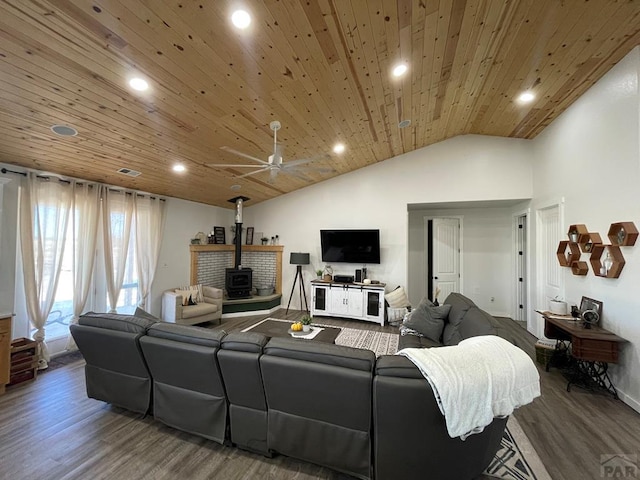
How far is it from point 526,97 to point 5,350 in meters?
6.97

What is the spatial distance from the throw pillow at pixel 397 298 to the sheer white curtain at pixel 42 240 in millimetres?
5244

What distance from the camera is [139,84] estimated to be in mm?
2330

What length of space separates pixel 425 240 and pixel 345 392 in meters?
5.50

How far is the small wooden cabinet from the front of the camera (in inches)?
110

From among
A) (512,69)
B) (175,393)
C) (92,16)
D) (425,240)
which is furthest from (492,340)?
(425,240)

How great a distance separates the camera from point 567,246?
3.73m

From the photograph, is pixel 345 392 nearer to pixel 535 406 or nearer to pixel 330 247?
pixel 535 406

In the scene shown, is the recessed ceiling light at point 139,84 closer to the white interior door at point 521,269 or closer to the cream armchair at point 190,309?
the cream armchair at point 190,309

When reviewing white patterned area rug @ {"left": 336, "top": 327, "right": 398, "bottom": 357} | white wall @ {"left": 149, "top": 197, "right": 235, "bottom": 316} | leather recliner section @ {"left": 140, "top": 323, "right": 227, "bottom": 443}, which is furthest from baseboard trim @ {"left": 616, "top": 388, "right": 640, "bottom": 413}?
white wall @ {"left": 149, "top": 197, "right": 235, "bottom": 316}

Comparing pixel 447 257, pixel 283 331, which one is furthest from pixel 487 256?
pixel 283 331

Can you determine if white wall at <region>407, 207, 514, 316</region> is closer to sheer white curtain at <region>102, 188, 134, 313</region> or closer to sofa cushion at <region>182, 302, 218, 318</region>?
sofa cushion at <region>182, 302, 218, 318</region>

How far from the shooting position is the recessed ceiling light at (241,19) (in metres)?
1.86

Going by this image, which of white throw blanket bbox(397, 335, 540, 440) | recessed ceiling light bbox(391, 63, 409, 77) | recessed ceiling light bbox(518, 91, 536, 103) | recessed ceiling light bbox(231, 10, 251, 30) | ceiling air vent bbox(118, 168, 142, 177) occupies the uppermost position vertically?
recessed ceiling light bbox(518, 91, 536, 103)

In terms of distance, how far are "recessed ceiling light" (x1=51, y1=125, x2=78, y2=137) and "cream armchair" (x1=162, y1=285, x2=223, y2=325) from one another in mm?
2873
